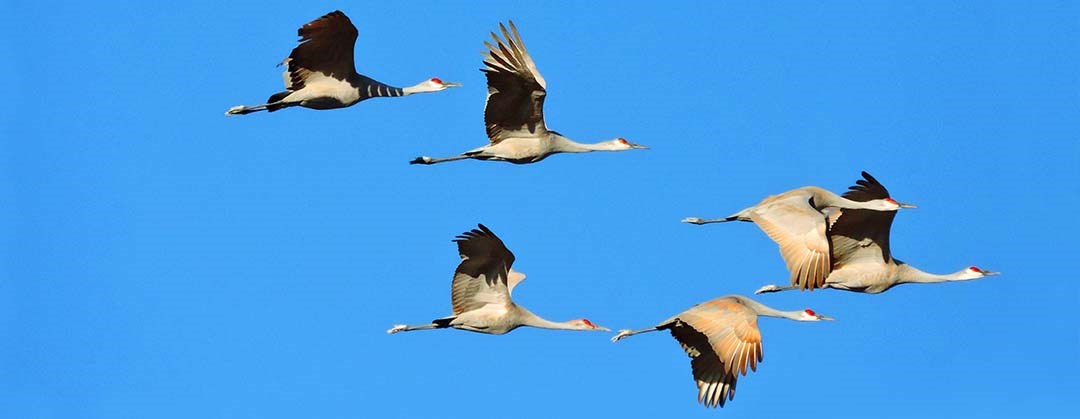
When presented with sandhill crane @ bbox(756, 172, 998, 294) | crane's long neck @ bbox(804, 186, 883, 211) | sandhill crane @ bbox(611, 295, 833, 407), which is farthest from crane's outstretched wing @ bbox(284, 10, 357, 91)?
sandhill crane @ bbox(756, 172, 998, 294)

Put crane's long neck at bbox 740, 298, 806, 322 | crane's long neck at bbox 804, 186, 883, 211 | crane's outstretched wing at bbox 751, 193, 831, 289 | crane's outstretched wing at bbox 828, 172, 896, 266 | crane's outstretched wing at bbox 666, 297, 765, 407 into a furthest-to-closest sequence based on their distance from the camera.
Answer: crane's outstretched wing at bbox 828, 172, 896, 266
crane's long neck at bbox 804, 186, 883, 211
crane's long neck at bbox 740, 298, 806, 322
crane's outstretched wing at bbox 751, 193, 831, 289
crane's outstretched wing at bbox 666, 297, 765, 407

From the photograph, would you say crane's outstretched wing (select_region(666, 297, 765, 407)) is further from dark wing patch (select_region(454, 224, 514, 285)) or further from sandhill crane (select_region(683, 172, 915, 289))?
dark wing patch (select_region(454, 224, 514, 285))

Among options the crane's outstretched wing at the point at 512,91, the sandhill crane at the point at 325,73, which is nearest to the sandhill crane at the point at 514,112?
the crane's outstretched wing at the point at 512,91

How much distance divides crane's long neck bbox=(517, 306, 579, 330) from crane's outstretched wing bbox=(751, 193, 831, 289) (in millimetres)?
2987

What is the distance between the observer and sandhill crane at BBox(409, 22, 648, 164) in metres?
25.3

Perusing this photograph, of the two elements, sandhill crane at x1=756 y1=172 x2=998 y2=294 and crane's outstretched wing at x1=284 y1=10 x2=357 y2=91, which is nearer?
crane's outstretched wing at x1=284 y1=10 x2=357 y2=91

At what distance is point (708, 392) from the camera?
2583 cm

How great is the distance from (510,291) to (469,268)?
0.92m

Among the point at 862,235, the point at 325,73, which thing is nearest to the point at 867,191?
the point at 862,235

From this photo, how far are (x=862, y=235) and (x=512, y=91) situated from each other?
15.3 ft

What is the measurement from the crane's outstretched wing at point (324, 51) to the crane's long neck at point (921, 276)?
703 centimetres

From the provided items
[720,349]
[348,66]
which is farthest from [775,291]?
[348,66]

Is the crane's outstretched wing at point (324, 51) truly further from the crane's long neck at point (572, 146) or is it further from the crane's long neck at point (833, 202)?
the crane's long neck at point (833, 202)

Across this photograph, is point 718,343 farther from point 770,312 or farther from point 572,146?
point 572,146
